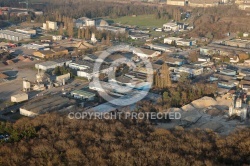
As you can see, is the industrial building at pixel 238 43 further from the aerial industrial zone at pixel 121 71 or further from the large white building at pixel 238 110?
the large white building at pixel 238 110

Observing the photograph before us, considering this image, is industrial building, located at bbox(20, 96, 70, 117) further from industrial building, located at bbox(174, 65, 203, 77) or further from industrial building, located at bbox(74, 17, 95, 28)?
industrial building, located at bbox(74, 17, 95, 28)

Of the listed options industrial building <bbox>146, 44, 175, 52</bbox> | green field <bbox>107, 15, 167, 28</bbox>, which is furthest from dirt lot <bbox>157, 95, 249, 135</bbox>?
green field <bbox>107, 15, 167, 28</bbox>

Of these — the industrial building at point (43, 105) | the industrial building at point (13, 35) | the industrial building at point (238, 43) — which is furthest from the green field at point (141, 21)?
the industrial building at point (43, 105)

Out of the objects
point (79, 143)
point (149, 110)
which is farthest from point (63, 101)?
point (79, 143)

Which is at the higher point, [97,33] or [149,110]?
[97,33]

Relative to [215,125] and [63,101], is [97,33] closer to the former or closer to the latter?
[63,101]
